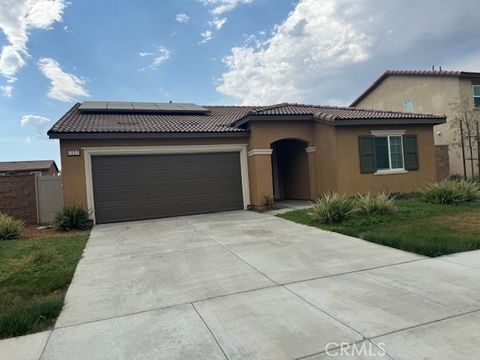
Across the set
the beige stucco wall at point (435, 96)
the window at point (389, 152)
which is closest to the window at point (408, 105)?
the beige stucco wall at point (435, 96)

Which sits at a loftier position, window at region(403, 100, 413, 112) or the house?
window at region(403, 100, 413, 112)

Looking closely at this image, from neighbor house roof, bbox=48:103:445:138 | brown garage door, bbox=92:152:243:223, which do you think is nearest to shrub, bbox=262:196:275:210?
brown garage door, bbox=92:152:243:223

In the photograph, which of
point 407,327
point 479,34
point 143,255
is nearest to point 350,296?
point 407,327

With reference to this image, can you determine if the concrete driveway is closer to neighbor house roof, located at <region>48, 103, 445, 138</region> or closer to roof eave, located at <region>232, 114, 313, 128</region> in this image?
neighbor house roof, located at <region>48, 103, 445, 138</region>

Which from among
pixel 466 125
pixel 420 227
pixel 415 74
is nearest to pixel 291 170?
pixel 420 227

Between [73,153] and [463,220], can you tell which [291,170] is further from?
[73,153]

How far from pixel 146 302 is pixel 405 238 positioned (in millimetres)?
5323

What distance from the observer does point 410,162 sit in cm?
1456

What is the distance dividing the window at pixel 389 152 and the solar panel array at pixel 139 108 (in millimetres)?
8855

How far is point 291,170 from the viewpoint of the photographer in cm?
1680

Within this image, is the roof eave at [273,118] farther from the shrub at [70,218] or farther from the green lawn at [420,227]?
the shrub at [70,218]

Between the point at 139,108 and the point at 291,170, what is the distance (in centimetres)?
831

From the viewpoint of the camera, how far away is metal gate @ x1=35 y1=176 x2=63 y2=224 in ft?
44.8

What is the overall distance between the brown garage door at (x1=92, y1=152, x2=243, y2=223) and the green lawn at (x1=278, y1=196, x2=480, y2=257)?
3.66 meters
